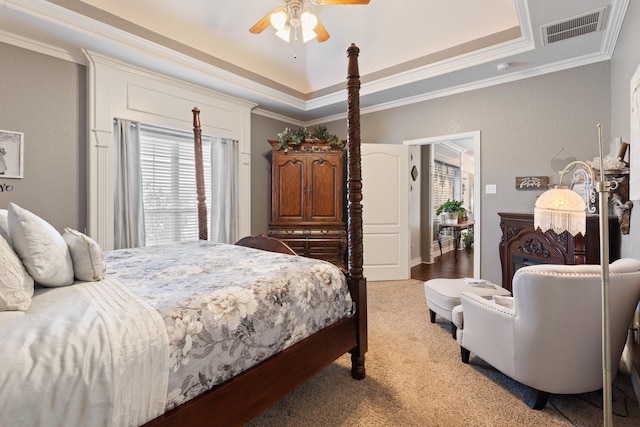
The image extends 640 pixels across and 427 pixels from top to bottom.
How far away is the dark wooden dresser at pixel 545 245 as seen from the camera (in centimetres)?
246

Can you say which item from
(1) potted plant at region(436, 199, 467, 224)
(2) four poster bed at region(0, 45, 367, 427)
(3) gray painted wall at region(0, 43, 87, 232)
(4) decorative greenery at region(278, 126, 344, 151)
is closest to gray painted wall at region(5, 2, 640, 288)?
(3) gray painted wall at region(0, 43, 87, 232)

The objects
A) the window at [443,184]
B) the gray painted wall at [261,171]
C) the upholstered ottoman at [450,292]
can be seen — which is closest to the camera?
the upholstered ottoman at [450,292]

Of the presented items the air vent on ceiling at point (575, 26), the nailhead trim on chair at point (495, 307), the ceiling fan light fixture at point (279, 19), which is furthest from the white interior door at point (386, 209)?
the nailhead trim on chair at point (495, 307)

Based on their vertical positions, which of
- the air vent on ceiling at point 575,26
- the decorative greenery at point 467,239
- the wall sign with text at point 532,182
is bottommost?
the decorative greenery at point 467,239

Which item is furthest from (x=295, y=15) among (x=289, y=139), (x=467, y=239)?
(x=467, y=239)

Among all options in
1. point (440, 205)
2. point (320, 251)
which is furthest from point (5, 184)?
point (440, 205)

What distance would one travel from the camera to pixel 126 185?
3209mm

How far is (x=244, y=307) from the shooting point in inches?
48.8

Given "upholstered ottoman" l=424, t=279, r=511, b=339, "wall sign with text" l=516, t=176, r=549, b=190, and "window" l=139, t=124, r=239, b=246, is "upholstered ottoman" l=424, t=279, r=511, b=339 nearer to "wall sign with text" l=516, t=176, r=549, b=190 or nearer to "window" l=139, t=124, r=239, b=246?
"wall sign with text" l=516, t=176, r=549, b=190

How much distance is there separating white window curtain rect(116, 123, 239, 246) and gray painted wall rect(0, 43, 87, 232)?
1.83 feet

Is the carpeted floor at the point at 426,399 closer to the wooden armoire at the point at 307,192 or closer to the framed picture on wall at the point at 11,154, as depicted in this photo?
the wooden armoire at the point at 307,192

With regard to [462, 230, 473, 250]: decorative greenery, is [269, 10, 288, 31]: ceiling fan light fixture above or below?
above

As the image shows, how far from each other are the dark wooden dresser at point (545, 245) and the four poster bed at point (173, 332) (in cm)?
200

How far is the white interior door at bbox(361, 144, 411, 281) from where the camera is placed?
4.36 meters
